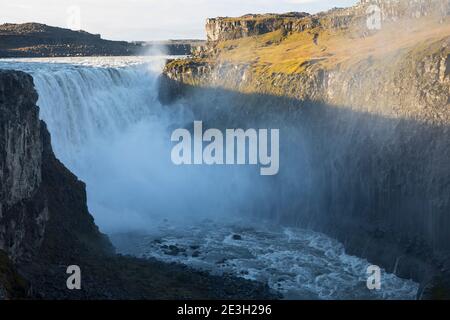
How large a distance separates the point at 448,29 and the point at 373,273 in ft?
110

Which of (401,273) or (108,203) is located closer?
(401,273)

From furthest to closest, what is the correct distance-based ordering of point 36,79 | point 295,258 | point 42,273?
point 36,79 < point 295,258 < point 42,273

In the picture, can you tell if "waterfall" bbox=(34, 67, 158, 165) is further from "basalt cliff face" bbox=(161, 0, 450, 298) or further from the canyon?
"basalt cliff face" bbox=(161, 0, 450, 298)

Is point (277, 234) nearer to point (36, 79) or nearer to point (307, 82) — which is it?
point (307, 82)

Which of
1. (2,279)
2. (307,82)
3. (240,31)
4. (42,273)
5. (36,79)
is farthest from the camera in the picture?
(240,31)

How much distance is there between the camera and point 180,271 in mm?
48938

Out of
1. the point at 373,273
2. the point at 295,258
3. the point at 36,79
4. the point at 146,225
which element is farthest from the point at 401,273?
the point at 36,79

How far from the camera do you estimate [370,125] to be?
204 ft
